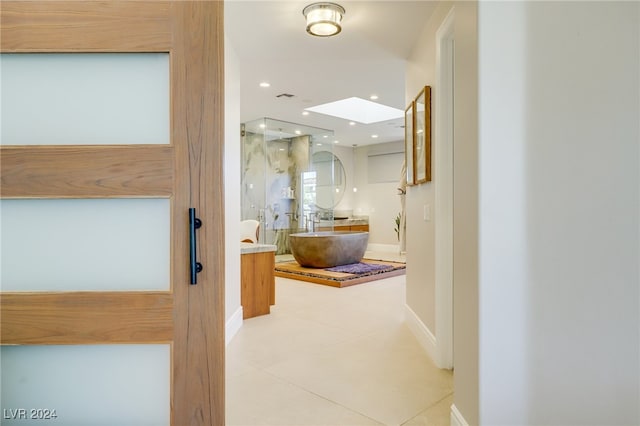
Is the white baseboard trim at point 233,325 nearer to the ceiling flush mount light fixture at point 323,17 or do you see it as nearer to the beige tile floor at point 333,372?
the beige tile floor at point 333,372

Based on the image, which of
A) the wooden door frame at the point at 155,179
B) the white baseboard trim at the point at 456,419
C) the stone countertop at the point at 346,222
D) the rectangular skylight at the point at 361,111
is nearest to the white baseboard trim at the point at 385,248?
the stone countertop at the point at 346,222

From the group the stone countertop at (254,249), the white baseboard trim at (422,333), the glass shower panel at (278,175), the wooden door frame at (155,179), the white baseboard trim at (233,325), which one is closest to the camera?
the wooden door frame at (155,179)

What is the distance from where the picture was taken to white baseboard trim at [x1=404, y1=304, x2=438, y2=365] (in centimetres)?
280

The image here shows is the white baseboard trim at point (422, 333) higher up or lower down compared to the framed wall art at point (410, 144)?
lower down

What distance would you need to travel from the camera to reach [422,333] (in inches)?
123

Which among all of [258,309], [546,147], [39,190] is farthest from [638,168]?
[258,309]

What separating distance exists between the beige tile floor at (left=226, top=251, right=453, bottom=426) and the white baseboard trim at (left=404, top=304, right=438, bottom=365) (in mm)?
50

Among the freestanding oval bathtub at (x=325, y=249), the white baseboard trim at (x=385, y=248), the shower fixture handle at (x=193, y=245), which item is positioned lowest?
the white baseboard trim at (x=385, y=248)

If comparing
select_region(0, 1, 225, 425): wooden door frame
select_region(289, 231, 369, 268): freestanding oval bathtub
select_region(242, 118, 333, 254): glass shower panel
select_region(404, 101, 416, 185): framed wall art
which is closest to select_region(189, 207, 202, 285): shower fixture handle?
select_region(0, 1, 225, 425): wooden door frame

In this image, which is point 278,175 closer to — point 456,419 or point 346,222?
point 346,222

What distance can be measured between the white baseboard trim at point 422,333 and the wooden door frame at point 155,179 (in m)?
1.80

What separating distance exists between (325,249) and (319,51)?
3.36 meters

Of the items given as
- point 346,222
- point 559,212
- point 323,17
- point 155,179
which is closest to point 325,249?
point 346,222

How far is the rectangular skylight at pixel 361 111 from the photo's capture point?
6.89 metres
